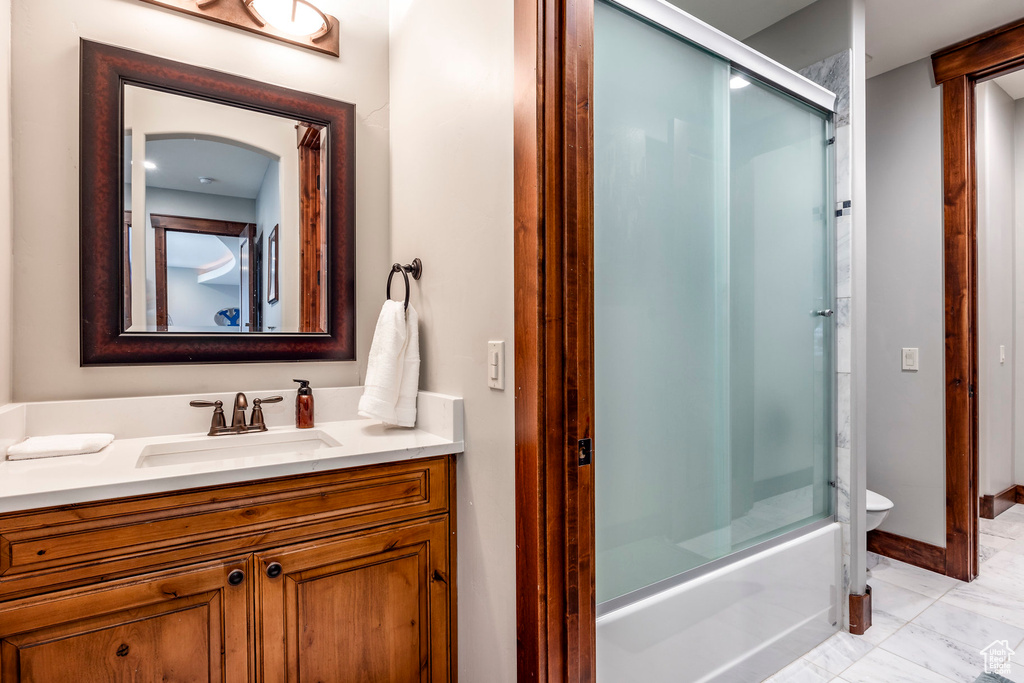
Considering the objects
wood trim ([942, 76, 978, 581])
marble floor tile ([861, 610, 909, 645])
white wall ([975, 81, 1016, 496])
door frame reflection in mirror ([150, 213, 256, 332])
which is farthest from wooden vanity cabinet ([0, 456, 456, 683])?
white wall ([975, 81, 1016, 496])

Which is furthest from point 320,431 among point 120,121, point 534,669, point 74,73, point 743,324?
point 743,324

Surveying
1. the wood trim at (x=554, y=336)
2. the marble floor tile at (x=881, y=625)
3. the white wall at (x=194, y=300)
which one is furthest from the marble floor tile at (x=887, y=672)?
the white wall at (x=194, y=300)

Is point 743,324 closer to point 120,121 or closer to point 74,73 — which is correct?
point 120,121

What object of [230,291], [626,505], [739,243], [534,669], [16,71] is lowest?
[534,669]

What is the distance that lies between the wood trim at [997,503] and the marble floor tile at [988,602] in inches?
39.8

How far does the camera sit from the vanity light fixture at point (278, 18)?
4.88ft

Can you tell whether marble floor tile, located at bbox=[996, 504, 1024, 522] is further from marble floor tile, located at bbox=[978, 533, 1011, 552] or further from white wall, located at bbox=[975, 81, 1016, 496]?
marble floor tile, located at bbox=[978, 533, 1011, 552]

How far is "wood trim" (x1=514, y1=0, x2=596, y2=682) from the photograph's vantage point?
3.26 feet

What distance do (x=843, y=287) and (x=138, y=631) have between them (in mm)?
2260

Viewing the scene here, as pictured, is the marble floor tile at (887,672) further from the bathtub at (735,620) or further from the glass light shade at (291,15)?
the glass light shade at (291,15)

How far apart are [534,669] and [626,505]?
43 cm

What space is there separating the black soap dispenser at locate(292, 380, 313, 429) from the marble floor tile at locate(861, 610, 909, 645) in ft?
6.81

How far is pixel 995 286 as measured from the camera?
9.00 feet

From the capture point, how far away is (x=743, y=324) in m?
1.54
